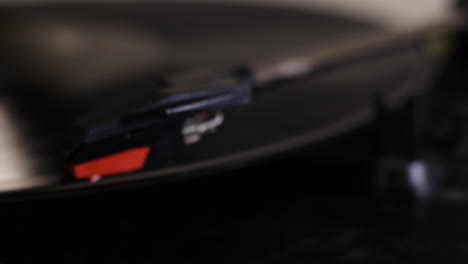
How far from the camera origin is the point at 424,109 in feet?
1.07

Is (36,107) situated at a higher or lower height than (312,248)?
higher

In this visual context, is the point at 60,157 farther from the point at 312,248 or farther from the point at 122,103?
the point at 312,248

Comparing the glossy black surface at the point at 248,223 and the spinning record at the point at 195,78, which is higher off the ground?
the spinning record at the point at 195,78

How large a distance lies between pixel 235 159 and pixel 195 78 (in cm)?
8

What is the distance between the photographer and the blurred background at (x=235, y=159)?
24 centimetres

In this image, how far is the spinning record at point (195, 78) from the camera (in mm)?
253

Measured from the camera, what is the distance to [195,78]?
0.31 m

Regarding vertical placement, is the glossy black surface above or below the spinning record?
below

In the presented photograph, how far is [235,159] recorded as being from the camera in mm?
250

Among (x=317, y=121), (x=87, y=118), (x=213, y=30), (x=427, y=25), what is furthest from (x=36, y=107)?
(x=427, y=25)

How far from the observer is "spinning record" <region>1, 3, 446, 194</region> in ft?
0.83

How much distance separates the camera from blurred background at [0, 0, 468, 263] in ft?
0.79

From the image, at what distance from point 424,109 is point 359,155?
0.06 metres

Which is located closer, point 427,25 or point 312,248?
point 312,248
